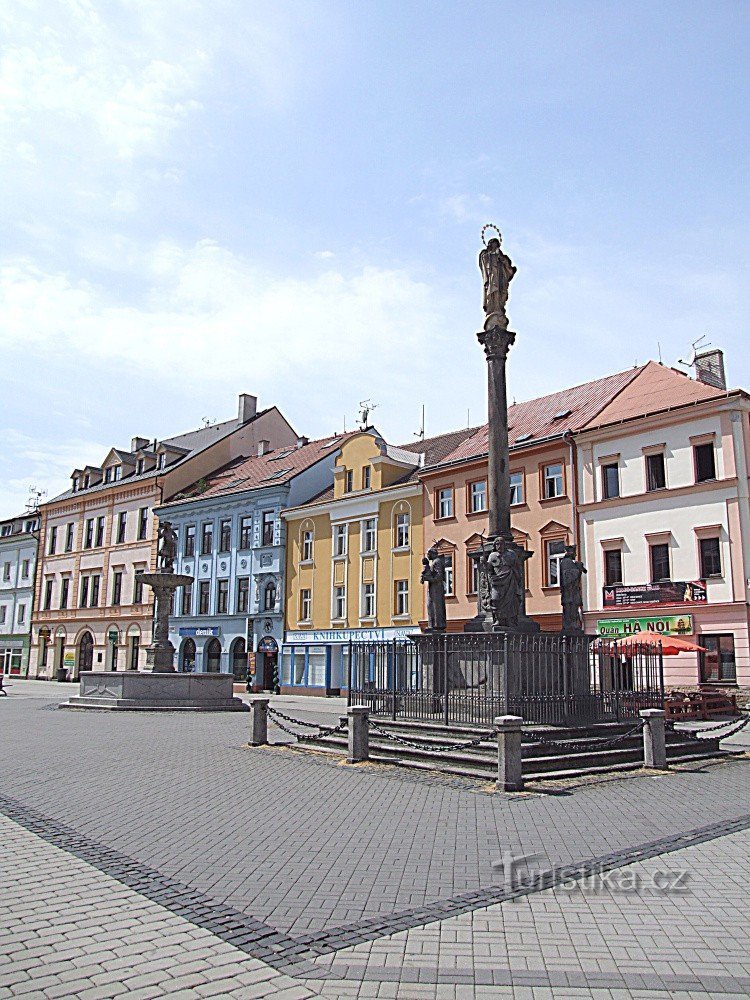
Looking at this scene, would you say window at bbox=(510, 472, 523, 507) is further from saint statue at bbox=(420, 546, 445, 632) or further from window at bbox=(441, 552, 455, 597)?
saint statue at bbox=(420, 546, 445, 632)

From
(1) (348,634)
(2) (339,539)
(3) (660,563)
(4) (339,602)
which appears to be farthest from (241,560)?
(3) (660,563)

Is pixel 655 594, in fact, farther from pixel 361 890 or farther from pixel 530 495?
pixel 361 890

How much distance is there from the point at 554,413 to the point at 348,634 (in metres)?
13.6

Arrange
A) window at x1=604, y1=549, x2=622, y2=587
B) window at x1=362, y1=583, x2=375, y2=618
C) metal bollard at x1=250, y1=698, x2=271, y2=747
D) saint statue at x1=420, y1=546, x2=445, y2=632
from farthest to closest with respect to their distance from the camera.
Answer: window at x1=362, y1=583, x2=375, y2=618 < window at x1=604, y1=549, x2=622, y2=587 < saint statue at x1=420, y1=546, x2=445, y2=632 < metal bollard at x1=250, y1=698, x2=271, y2=747

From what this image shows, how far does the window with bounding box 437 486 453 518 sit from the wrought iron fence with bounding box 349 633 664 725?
19.2m

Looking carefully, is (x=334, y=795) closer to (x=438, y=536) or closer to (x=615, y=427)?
(x=615, y=427)

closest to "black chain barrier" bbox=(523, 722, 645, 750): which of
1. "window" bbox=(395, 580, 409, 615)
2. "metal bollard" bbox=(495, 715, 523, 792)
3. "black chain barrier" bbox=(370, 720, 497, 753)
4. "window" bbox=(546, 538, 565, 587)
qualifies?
"black chain barrier" bbox=(370, 720, 497, 753)

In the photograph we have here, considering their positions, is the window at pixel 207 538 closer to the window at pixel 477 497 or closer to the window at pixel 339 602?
the window at pixel 339 602

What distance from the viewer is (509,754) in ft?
35.2

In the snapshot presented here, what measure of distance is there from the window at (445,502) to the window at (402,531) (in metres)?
1.98

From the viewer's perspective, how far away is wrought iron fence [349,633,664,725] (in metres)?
14.1

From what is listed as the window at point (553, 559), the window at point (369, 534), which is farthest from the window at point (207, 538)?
the window at point (553, 559)

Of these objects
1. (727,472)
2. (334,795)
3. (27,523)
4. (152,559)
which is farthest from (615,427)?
Answer: (27,523)

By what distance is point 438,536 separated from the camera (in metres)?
36.6
